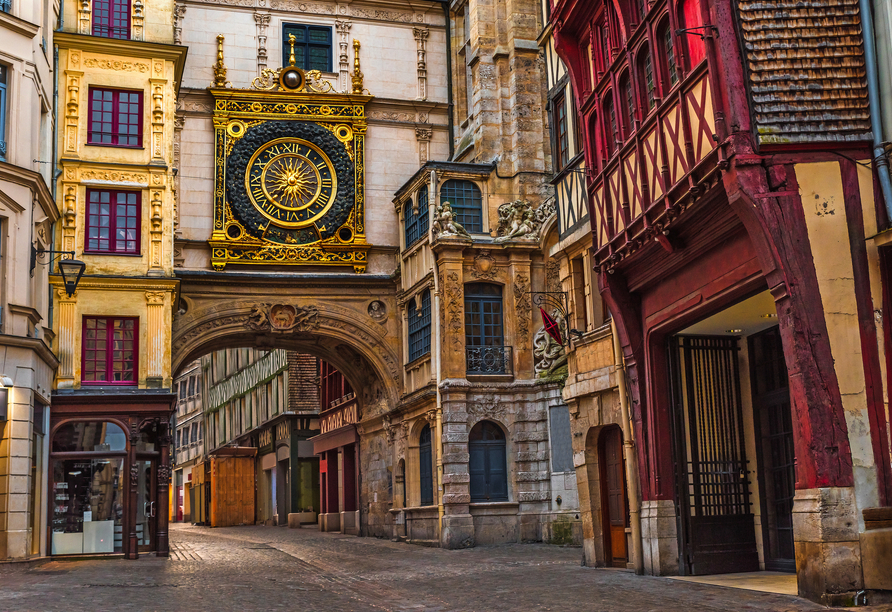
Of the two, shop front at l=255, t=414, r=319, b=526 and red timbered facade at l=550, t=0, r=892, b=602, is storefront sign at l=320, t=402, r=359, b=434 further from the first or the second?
red timbered facade at l=550, t=0, r=892, b=602

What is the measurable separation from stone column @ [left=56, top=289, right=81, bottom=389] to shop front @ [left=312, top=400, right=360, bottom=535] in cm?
1093

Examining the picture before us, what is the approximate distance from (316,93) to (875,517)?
71.1 ft

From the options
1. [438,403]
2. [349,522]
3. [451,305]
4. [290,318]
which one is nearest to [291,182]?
[290,318]

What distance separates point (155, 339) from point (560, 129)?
33.6 ft

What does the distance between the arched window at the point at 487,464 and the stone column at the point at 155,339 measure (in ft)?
23.8

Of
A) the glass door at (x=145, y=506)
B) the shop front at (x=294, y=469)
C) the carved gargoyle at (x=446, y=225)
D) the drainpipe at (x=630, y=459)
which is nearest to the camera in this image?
the drainpipe at (x=630, y=459)

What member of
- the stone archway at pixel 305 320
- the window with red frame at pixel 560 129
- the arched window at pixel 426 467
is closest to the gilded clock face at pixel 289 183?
the stone archway at pixel 305 320

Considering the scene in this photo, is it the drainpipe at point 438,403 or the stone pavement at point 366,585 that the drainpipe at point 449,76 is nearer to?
the drainpipe at point 438,403

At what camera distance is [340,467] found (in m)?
34.8

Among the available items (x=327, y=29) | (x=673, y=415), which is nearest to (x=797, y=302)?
(x=673, y=415)

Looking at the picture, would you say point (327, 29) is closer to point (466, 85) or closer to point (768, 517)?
point (466, 85)

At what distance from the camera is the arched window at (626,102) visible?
13750 millimetres

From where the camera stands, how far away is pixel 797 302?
980 centimetres

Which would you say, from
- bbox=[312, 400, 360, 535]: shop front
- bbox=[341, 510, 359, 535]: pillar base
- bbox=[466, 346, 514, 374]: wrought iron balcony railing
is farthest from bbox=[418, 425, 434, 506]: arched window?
bbox=[341, 510, 359, 535]: pillar base
